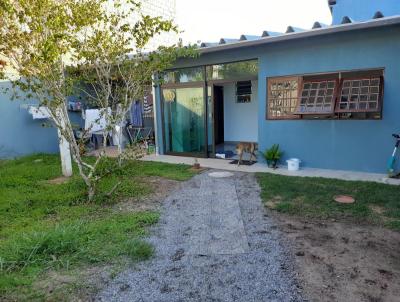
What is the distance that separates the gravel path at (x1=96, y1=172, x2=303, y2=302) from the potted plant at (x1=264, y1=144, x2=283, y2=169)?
221 cm

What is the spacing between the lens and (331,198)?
14.9ft

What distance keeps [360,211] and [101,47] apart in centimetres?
423

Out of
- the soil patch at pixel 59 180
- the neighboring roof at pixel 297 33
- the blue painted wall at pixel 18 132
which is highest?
the neighboring roof at pixel 297 33

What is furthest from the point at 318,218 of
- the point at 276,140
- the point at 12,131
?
the point at 12,131

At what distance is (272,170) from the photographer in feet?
21.2

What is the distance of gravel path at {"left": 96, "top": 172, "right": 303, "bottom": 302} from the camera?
2.38 metres

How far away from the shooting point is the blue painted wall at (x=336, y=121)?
17.7ft

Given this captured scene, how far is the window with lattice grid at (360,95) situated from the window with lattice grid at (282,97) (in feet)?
2.99

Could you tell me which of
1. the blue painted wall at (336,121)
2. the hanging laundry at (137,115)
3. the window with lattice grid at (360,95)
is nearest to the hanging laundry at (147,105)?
the hanging laundry at (137,115)

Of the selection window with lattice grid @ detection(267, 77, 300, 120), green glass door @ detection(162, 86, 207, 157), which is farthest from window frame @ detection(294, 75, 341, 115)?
green glass door @ detection(162, 86, 207, 157)

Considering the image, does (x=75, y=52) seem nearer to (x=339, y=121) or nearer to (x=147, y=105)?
(x=339, y=121)

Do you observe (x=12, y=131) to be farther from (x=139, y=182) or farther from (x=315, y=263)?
(x=315, y=263)

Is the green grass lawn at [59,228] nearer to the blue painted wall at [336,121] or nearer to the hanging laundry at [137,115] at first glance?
the blue painted wall at [336,121]

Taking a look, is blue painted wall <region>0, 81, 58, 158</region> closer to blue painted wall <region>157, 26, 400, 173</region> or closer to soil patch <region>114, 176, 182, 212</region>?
soil patch <region>114, 176, 182, 212</region>
